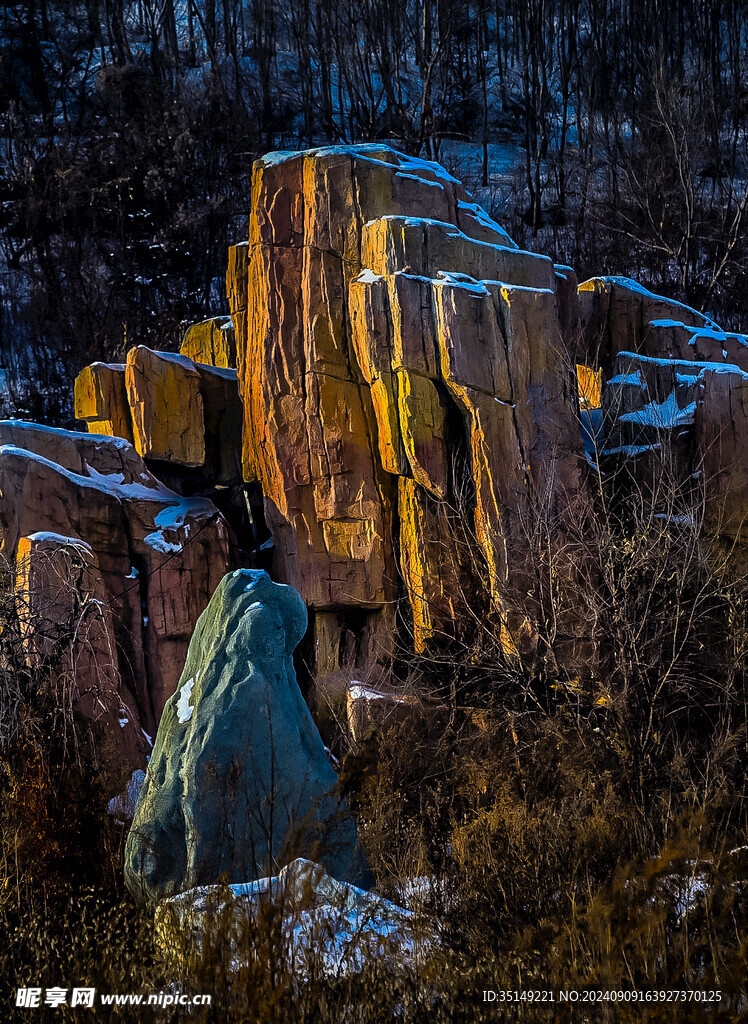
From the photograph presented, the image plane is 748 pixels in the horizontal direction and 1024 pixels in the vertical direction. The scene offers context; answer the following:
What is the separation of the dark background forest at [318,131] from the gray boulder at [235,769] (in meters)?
→ 15.5

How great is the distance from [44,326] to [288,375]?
1208 centimetres

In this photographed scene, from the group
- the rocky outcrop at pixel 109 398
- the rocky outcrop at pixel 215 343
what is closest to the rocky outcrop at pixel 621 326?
the rocky outcrop at pixel 215 343

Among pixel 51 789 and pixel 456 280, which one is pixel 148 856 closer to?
pixel 51 789

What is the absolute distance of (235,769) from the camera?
5.51 m

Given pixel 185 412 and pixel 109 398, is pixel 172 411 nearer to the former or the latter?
pixel 185 412

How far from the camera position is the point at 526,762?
9.32 metres

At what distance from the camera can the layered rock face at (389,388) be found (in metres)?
10.8

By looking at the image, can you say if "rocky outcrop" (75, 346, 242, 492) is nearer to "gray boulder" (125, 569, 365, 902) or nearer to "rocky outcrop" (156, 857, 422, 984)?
"gray boulder" (125, 569, 365, 902)

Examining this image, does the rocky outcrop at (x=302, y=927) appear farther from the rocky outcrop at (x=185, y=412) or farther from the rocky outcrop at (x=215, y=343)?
the rocky outcrop at (x=215, y=343)

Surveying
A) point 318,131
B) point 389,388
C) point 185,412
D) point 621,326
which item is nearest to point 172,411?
point 185,412

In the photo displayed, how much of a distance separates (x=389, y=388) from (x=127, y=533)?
4.08 m

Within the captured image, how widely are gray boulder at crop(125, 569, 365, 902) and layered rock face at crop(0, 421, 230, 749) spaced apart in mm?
4667

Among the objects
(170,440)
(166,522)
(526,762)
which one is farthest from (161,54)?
(526,762)

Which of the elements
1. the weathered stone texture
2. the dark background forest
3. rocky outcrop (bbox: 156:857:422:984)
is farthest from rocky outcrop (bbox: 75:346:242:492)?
rocky outcrop (bbox: 156:857:422:984)
